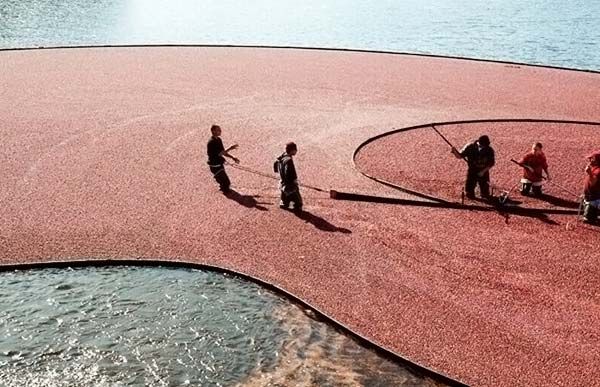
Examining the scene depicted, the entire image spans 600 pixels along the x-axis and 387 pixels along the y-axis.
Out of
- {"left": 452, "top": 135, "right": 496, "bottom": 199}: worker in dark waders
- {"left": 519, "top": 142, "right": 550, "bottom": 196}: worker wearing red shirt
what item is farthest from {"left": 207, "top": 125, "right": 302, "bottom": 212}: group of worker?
{"left": 519, "top": 142, "right": 550, "bottom": 196}: worker wearing red shirt

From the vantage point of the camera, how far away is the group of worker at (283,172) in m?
15.2

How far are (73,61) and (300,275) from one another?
83.6 ft

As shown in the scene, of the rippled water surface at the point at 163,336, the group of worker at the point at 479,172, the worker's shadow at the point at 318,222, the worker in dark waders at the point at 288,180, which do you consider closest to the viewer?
the rippled water surface at the point at 163,336

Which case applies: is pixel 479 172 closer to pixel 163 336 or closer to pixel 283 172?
pixel 283 172

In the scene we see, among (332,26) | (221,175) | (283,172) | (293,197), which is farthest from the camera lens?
(332,26)

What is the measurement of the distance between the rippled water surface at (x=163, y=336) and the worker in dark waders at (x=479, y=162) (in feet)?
21.9

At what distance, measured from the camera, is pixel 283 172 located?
601 inches

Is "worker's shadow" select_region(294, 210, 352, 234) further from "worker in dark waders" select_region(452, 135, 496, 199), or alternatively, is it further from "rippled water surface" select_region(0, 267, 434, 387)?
"worker in dark waders" select_region(452, 135, 496, 199)

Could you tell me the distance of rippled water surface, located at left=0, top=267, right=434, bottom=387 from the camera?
31.8 ft

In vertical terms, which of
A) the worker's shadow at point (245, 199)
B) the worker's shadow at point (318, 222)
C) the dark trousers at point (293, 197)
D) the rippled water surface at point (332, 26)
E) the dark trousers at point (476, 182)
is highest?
the rippled water surface at point (332, 26)

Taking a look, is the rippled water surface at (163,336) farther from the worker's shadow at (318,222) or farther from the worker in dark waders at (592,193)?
the worker in dark waders at (592,193)

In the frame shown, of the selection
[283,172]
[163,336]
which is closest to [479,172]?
[283,172]

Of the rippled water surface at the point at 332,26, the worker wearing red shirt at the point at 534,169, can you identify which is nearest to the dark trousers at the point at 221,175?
the worker wearing red shirt at the point at 534,169

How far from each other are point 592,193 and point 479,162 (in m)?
2.57
